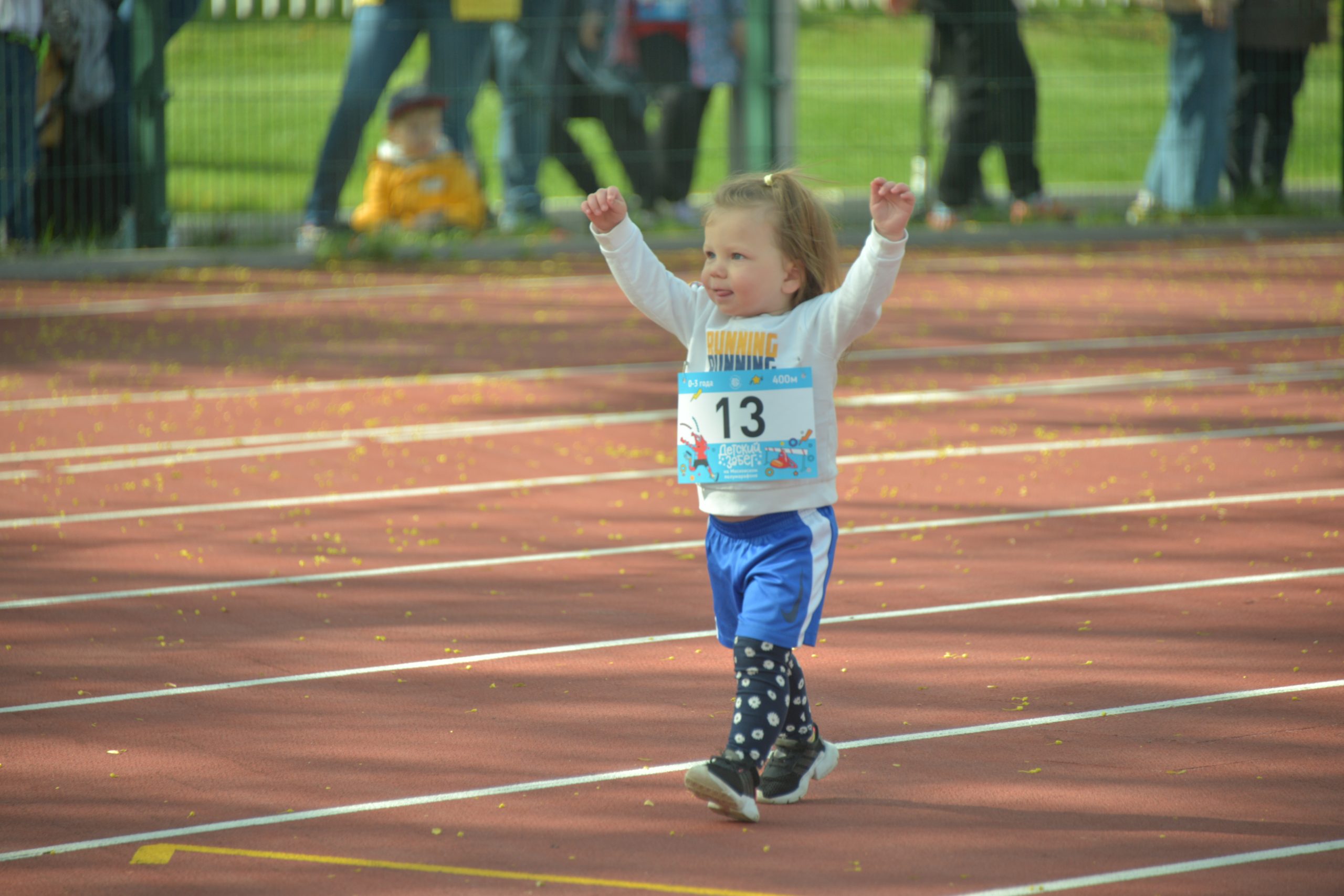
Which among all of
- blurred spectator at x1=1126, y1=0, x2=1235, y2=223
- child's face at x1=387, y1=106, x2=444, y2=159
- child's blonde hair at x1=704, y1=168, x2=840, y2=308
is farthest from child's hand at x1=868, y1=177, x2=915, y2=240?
blurred spectator at x1=1126, y1=0, x2=1235, y2=223

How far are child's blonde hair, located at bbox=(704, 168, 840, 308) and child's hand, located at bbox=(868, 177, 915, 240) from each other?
17 cm

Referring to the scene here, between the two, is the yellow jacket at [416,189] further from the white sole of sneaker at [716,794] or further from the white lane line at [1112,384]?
the white sole of sneaker at [716,794]

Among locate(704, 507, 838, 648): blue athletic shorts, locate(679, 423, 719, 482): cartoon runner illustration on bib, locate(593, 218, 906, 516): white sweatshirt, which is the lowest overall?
locate(704, 507, 838, 648): blue athletic shorts

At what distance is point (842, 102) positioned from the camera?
17641 mm

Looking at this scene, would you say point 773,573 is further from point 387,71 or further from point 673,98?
point 673,98

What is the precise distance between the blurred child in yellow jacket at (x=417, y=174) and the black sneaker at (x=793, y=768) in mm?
10842

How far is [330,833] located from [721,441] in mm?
1221

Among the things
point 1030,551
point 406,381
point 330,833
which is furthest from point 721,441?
point 406,381

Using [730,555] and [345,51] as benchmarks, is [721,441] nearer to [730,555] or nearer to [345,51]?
[730,555]

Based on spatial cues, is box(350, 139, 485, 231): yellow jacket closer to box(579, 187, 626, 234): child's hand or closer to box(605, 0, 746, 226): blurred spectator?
box(605, 0, 746, 226): blurred spectator

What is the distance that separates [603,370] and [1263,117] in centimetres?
871

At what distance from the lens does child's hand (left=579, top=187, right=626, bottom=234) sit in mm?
3902

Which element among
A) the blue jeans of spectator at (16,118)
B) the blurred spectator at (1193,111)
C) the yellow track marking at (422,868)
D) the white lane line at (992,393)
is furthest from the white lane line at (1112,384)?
the blue jeans of spectator at (16,118)

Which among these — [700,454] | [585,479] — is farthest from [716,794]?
[585,479]
